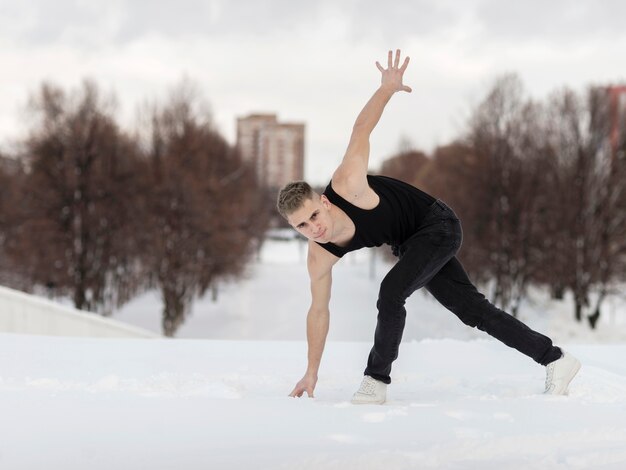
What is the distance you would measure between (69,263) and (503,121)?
17319mm

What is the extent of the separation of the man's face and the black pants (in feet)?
1.28

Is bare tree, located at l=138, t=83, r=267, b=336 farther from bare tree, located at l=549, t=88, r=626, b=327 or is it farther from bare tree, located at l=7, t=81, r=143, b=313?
bare tree, located at l=549, t=88, r=626, b=327

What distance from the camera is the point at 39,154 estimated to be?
922 inches

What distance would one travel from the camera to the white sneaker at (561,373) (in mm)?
3100

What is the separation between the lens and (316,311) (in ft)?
10.8

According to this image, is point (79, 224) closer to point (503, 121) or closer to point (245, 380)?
point (503, 121)

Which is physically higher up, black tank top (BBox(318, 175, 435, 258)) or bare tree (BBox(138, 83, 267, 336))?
black tank top (BBox(318, 175, 435, 258))

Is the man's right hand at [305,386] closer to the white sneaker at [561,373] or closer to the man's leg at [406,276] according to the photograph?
the man's leg at [406,276]

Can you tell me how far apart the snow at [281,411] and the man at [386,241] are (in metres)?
0.21

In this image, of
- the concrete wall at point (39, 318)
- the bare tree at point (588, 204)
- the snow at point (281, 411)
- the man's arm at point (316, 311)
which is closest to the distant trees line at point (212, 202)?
the bare tree at point (588, 204)

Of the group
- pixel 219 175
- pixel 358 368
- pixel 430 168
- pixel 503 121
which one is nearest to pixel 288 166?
pixel 430 168

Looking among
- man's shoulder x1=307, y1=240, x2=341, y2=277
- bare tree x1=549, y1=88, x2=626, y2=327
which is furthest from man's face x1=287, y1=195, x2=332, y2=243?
bare tree x1=549, y1=88, x2=626, y2=327

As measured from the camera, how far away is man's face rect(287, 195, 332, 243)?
283 centimetres

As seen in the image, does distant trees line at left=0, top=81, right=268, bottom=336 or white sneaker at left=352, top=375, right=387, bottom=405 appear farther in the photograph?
distant trees line at left=0, top=81, right=268, bottom=336
